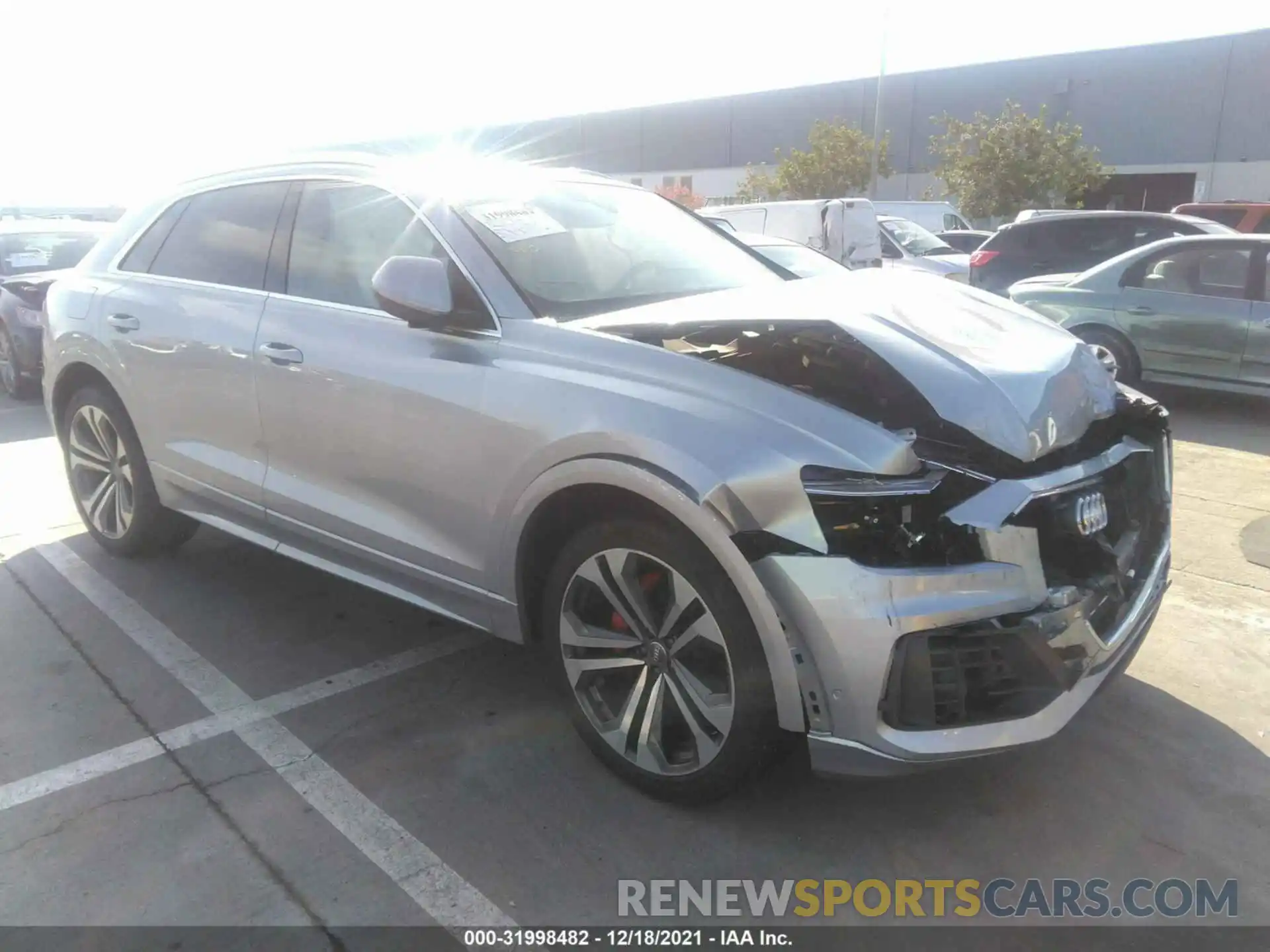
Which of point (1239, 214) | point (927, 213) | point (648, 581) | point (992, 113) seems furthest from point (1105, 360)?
point (992, 113)

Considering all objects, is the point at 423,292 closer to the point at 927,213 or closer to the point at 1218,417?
the point at 1218,417

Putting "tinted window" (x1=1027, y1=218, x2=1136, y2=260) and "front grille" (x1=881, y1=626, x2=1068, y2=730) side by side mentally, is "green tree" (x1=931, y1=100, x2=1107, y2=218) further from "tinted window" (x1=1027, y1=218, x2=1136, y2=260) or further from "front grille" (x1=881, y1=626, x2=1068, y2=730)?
"front grille" (x1=881, y1=626, x2=1068, y2=730)

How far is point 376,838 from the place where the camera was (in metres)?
2.70

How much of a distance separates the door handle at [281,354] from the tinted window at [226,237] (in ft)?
1.12

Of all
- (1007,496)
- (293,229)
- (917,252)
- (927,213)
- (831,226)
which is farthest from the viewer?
(927,213)

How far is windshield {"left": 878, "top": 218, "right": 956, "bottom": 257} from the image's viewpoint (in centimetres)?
1551

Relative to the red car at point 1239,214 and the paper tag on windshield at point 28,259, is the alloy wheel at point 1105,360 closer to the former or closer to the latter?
the paper tag on windshield at point 28,259

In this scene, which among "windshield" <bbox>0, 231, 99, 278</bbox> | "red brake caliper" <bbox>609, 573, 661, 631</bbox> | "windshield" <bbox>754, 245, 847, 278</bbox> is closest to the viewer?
"red brake caliper" <bbox>609, 573, 661, 631</bbox>

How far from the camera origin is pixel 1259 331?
24.4ft

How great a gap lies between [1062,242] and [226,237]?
10.3 m

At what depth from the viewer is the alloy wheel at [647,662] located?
8.38 ft

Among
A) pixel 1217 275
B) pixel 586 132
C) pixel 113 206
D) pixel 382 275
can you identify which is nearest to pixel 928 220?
pixel 1217 275

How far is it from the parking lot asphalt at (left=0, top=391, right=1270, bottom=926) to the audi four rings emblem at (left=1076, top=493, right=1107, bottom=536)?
1.62 ft

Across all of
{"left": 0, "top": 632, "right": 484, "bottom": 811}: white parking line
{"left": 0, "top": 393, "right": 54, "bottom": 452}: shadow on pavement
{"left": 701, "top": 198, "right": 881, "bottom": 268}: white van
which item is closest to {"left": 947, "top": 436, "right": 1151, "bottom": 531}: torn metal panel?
{"left": 0, "top": 632, "right": 484, "bottom": 811}: white parking line
